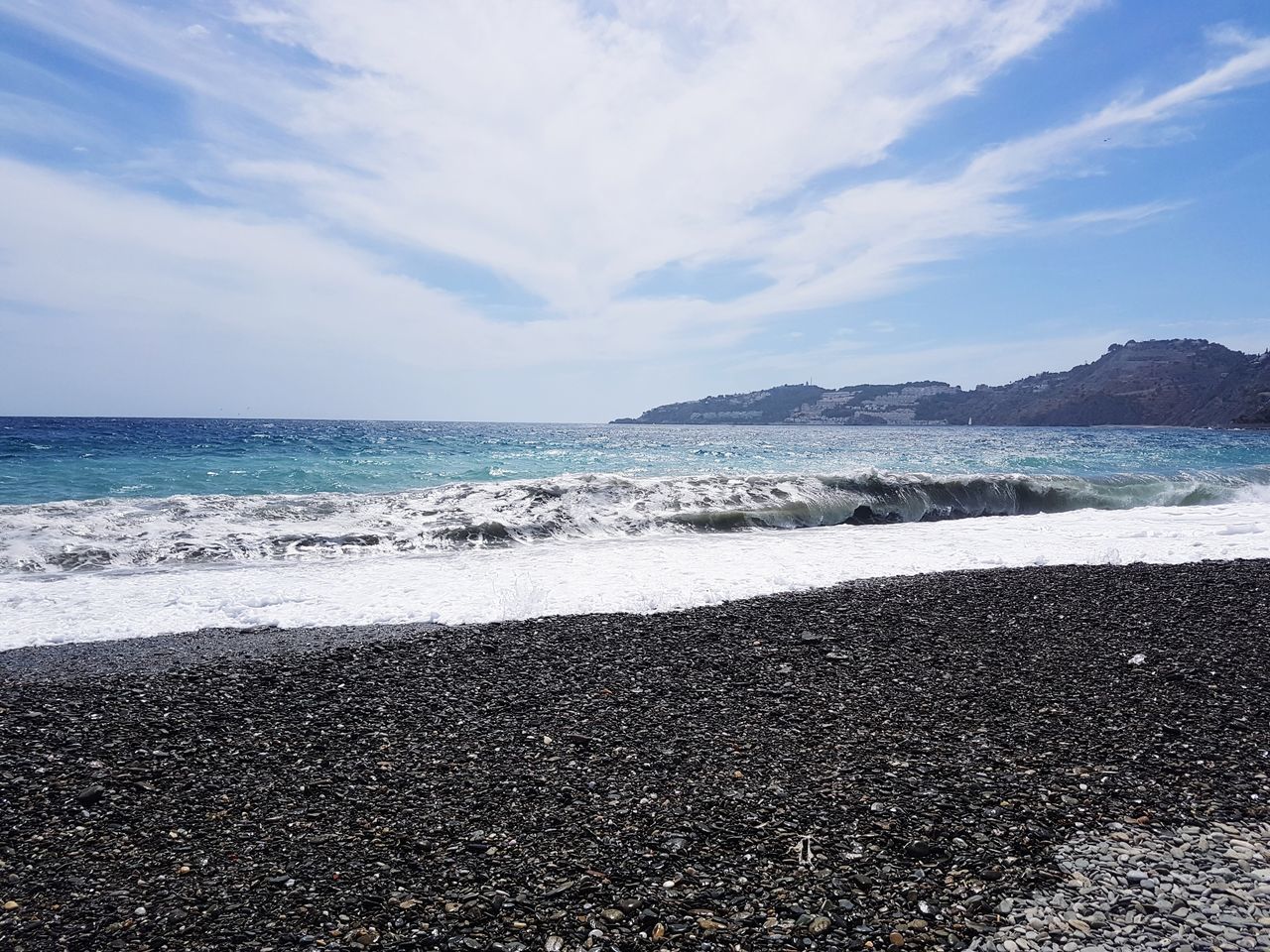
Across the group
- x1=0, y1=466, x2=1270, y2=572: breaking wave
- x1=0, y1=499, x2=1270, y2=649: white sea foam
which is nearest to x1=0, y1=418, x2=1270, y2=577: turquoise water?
x1=0, y1=466, x2=1270, y2=572: breaking wave

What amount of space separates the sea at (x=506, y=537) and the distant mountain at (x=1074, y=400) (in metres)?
104

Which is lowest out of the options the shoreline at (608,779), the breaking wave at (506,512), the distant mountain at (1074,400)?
the shoreline at (608,779)

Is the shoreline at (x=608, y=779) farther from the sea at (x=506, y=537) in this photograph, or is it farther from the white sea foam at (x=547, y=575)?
the sea at (x=506, y=537)

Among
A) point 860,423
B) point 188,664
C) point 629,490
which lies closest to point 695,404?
point 860,423

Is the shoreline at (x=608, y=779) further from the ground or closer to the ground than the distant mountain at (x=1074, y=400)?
closer to the ground

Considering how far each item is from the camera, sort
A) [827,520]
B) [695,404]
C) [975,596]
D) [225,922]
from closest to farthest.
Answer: [225,922] < [975,596] < [827,520] < [695,404]

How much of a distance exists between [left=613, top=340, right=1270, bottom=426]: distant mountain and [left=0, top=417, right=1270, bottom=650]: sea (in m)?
104

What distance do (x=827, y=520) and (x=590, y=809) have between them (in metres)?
13.8

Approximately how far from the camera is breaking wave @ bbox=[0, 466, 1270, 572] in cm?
1121

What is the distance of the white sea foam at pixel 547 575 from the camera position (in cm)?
758

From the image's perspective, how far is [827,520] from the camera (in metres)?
16.5

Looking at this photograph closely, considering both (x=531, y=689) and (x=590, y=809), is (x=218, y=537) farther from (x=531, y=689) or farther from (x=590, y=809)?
(x=590, y=809)

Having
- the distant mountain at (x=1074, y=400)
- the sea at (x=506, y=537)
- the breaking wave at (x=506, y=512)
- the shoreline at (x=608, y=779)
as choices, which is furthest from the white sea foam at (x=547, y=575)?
the distant mountain at (x=1074, y=400)

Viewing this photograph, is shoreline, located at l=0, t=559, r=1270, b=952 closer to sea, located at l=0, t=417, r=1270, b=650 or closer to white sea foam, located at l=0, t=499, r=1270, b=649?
white sea foam, located at l=0, t=499, r=1270, b=649
